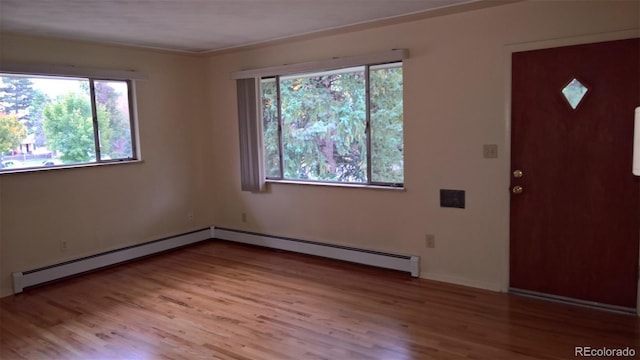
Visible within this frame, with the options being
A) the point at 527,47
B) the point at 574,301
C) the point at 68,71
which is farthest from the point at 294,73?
the point at 574,301

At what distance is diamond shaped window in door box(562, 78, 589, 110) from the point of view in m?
3.20

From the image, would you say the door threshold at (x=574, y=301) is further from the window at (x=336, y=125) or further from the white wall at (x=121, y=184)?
the white wall at (x=121, y=184)

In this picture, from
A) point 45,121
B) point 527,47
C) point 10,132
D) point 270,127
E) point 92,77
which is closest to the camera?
point 527,47

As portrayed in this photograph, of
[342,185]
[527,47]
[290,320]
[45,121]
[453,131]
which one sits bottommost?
[290,320]

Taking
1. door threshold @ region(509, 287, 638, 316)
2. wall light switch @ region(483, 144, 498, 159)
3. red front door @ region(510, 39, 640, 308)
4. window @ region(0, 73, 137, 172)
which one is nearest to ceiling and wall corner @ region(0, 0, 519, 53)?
window @ region(0, 73, 137, 172)

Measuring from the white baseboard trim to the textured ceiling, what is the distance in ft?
7.36

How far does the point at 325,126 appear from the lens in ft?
15.5

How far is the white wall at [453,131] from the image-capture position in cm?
337

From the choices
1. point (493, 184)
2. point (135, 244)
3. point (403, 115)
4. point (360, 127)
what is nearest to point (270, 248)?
point (135, 244)

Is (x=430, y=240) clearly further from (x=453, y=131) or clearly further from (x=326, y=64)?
(x=326, y=64)

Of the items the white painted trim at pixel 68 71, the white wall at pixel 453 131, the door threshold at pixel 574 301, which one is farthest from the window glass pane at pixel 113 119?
the door threshold at pixel 574 301

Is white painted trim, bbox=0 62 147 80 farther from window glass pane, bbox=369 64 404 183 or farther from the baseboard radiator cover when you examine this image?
window glass pane, bbox=369 64 404 183

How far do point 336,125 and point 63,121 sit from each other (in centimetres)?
265

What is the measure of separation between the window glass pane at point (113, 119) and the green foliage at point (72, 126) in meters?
0.03
